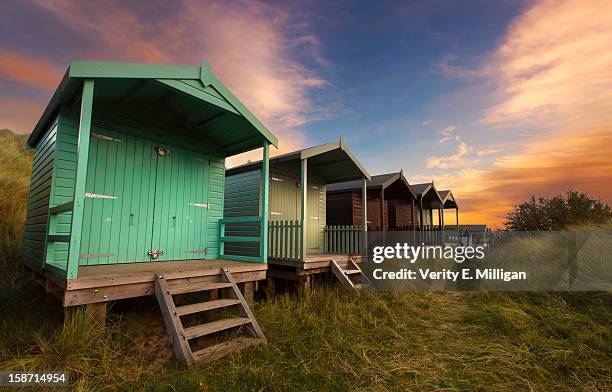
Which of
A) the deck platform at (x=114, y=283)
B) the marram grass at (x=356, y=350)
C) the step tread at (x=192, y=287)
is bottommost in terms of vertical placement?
the marram grass at (x=356, y=350)

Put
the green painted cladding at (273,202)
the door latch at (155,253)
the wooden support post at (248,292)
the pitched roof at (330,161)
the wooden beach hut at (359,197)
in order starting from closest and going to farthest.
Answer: the wooden support post at (248,292), the door latch at (155,253), the pitched roof at (330,161), the green painted cladding at (273,202), the wooden beach hut at (359,197)

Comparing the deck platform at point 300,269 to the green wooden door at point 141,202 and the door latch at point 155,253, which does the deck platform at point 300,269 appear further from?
the door latch at point 155,253

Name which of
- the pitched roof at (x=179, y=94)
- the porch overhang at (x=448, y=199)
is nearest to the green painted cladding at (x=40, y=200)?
the pitched roof at (x=179, y=94)

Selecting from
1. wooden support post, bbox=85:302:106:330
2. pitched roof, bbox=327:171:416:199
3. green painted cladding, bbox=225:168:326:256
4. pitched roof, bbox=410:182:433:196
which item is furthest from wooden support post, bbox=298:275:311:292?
pitched roof, bbox=410:182:433:196

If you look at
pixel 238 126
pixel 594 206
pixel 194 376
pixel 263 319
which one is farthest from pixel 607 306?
pixel 594 206

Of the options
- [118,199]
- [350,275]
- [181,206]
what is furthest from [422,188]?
[118,199]

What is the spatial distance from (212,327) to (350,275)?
5245 mm

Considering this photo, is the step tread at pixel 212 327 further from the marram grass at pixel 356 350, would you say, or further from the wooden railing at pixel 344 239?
the wooden railing at pixel 344 239

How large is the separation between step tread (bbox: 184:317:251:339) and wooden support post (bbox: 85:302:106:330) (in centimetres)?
116

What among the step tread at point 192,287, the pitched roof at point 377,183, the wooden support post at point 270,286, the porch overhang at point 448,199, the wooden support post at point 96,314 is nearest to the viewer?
the wooden support post at point 96,314

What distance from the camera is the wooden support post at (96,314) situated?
12.1 feet

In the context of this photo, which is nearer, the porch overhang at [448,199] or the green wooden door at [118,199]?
the green wooden door at [118,199]

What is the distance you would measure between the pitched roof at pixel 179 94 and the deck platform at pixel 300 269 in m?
2.97

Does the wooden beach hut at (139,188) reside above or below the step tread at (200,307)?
above
